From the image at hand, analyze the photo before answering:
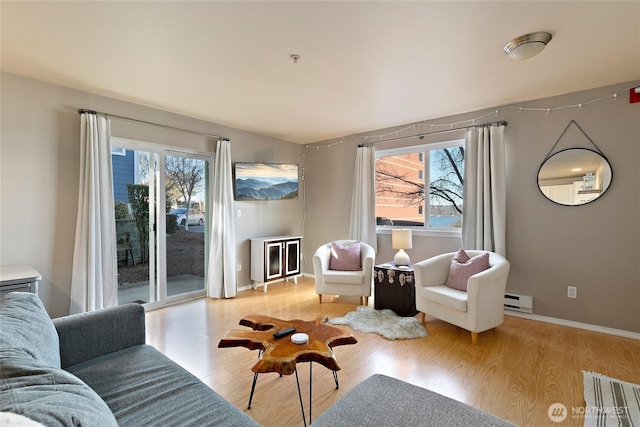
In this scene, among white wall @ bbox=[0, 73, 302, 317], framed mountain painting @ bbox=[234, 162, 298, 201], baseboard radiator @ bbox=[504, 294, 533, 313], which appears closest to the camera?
white wall @ bbox=[0, 73, 302, 317]

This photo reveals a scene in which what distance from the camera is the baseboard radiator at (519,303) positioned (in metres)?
3.54

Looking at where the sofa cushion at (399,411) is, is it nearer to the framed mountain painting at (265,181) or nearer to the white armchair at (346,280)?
the white armchair at (346,280)

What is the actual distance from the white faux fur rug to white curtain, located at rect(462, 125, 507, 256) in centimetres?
127

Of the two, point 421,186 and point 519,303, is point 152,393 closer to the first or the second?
point 519,303

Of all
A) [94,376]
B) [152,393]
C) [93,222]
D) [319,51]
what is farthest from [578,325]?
[93,222]

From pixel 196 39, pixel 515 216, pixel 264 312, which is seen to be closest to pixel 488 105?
pixel 515 216

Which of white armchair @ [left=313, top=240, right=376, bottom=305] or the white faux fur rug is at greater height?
white armchair @ [left=313, top=240, right=376, bottom=305]

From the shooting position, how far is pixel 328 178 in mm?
5461

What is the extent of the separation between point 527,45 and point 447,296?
2214 millimetres

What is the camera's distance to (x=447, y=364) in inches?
99.4

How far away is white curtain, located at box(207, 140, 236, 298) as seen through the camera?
14.4 feet

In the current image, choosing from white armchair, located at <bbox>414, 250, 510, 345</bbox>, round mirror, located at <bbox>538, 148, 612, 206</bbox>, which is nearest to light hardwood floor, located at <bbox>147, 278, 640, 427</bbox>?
white armchair, located at <bbox>414, 250, 510, 345</bbox>

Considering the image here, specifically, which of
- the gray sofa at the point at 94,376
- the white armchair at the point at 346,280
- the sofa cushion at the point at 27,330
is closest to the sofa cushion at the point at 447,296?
the white armchair at the point at 346,280

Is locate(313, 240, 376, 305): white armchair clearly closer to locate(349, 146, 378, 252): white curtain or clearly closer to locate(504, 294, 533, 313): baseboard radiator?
locate(349, 146, 378, 252): white curtain
